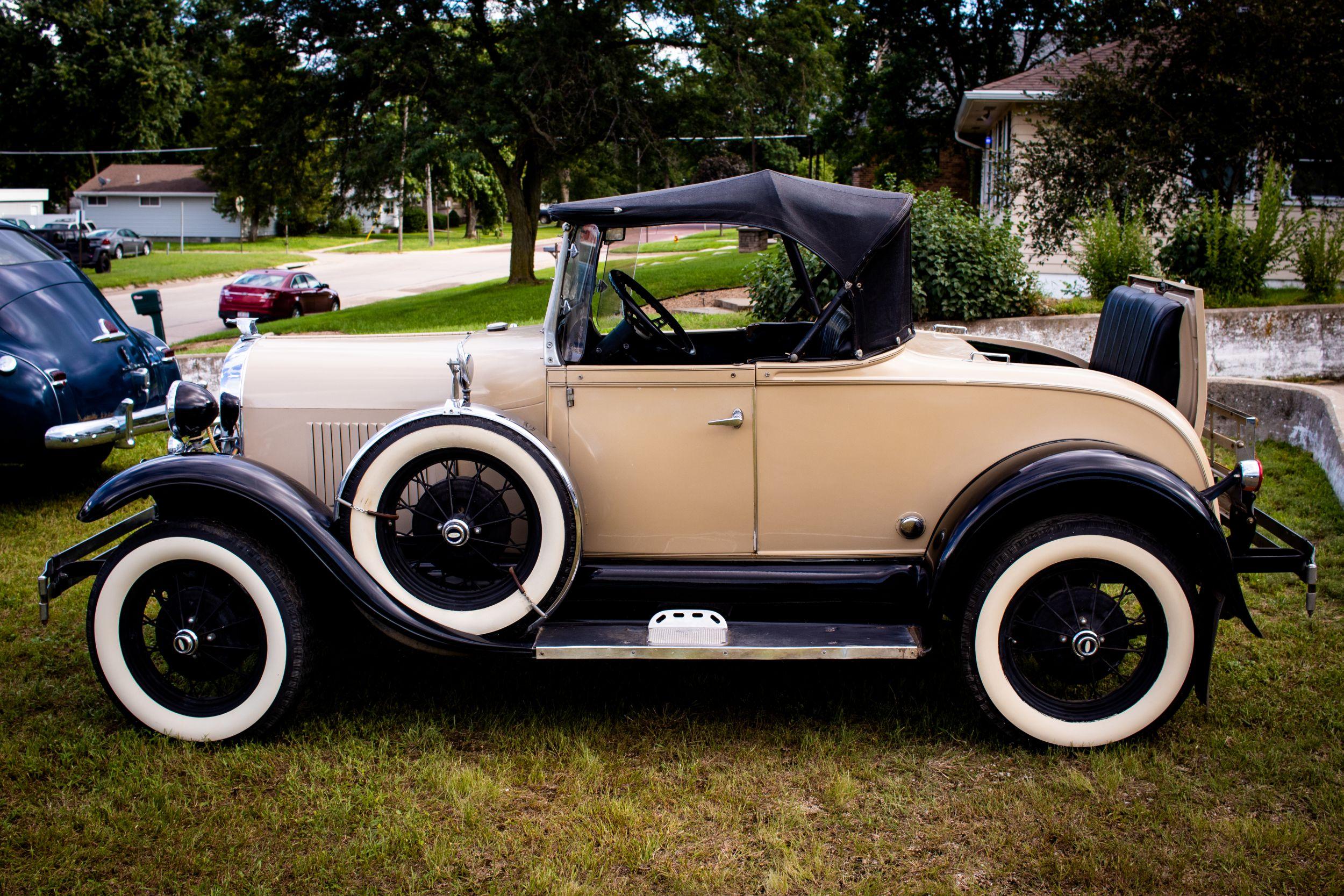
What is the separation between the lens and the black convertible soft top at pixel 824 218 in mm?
3564

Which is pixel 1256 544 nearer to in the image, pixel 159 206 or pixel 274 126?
pixel 274 126

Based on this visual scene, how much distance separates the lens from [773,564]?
12.2 feet

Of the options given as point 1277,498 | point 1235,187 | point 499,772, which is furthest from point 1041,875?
point 1235,187

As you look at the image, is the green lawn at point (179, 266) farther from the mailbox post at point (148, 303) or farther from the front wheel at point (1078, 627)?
the front wheel at point (1078, 627)

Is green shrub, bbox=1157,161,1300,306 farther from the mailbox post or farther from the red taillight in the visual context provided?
the mailbox post

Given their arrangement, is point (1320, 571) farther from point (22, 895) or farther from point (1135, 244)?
point (1135, 244)

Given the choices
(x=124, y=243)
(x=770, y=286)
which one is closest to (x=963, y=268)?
(x=770, y=286)

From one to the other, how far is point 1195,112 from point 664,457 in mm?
10974

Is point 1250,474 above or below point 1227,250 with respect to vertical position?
below

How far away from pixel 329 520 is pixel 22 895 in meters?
1.42

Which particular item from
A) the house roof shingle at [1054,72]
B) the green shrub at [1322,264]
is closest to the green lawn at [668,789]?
the green shrub at [1322,264]

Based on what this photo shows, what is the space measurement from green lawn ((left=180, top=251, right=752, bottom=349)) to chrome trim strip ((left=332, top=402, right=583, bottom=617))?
7.61 metres

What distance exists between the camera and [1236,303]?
10523 mm

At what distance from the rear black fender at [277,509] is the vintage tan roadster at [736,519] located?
10mm
